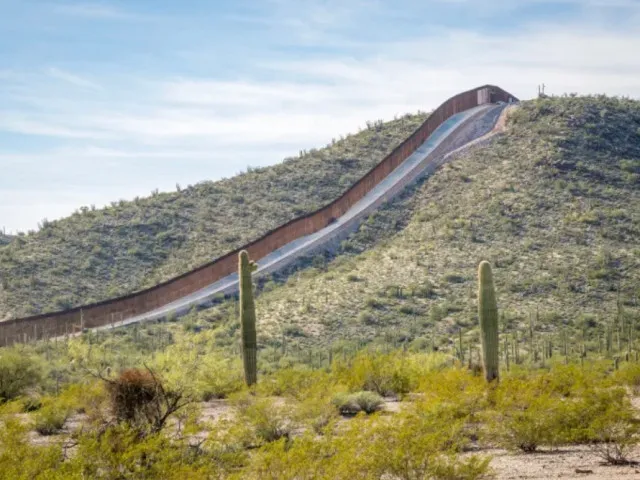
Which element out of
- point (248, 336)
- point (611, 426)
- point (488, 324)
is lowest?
point (611, 426)

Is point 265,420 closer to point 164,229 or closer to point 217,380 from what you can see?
point 217,380

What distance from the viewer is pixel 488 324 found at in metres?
24.8

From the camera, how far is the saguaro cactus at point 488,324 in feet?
80.3

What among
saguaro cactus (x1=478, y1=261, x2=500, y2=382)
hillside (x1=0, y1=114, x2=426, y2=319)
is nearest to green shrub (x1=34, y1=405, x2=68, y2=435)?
saguaro cactus (x1=478, y1=261, x2=500, y2=382)

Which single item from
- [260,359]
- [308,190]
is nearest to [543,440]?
[260,359]

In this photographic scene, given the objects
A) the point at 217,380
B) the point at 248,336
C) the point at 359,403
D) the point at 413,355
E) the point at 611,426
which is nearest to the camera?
the point at 611,426

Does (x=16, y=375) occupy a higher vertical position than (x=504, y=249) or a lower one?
lower

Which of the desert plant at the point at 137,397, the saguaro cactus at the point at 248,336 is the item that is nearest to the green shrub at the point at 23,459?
the desert plant at the point at 137,397

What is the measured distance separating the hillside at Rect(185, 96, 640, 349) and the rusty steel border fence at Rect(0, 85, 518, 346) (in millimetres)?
2109

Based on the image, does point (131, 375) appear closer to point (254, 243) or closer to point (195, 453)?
point (195, 453)

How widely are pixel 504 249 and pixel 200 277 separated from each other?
12.4 m

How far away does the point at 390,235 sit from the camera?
53906mm

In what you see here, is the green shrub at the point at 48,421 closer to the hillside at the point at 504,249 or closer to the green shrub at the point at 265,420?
the green shrub at the point at 265,420

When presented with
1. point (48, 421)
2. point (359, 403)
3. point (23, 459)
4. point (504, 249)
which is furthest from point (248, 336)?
point (504, 249)
